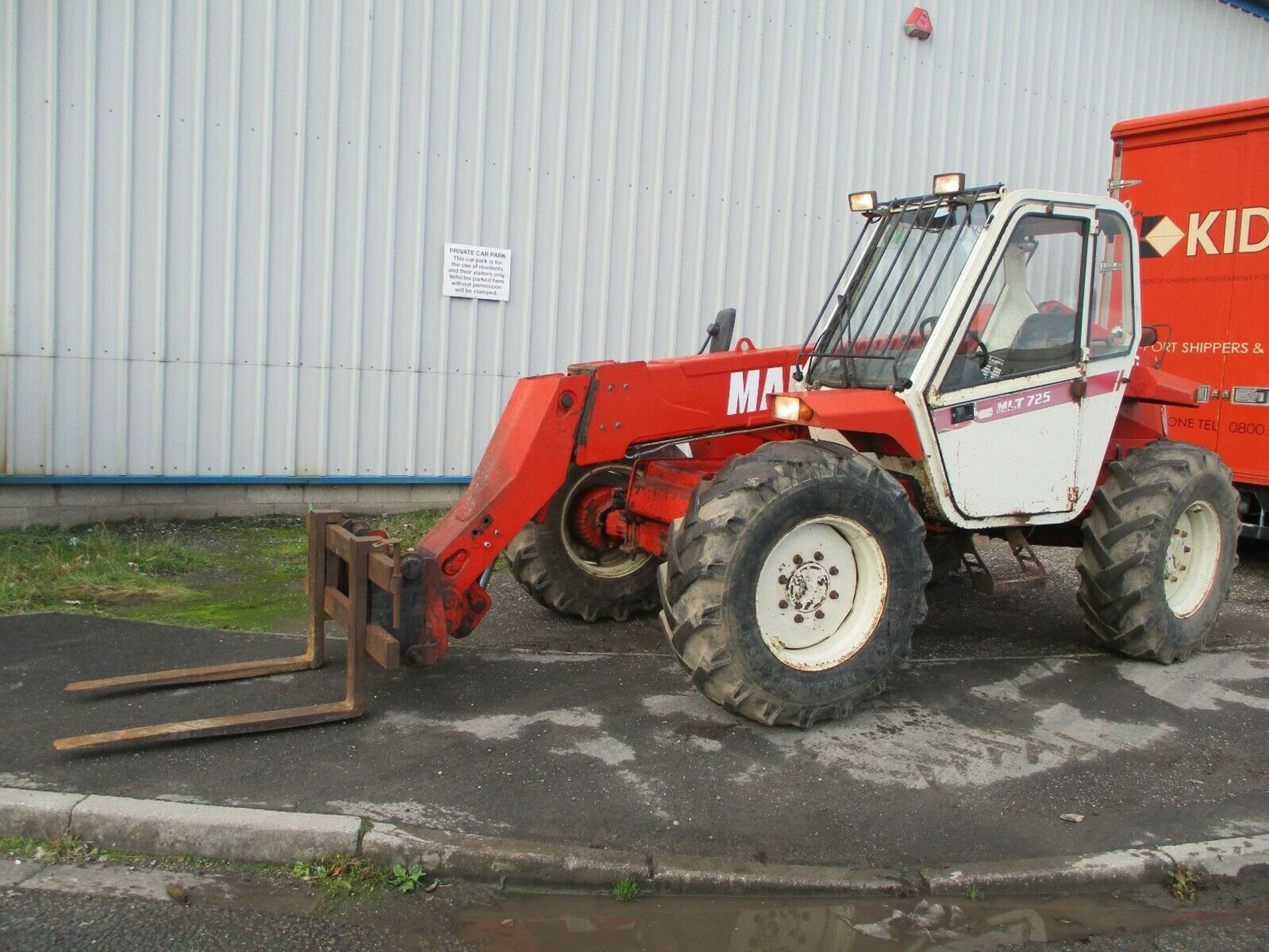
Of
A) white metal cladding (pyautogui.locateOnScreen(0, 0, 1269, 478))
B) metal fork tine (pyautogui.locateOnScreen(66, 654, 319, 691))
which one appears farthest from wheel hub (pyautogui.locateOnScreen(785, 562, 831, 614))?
white metal cladding (pyautogui.locateOnScreen(0, 0, 1269, 478))

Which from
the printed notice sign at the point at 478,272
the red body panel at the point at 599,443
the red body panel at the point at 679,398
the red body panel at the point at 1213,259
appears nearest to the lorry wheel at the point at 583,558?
the red body panel at the point at 599,443

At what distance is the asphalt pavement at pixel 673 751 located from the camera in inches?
167

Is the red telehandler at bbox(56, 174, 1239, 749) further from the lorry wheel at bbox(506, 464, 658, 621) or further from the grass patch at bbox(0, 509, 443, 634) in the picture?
the grass patch at bbox(0, 509, 443, 634)

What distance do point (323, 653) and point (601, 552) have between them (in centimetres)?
191

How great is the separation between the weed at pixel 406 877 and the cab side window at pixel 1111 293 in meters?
4.46

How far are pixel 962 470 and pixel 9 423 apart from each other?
289 inches

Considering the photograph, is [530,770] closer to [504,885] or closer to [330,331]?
[504,885]

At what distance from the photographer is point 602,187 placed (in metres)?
10.6

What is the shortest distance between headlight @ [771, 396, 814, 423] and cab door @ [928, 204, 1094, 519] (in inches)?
27.1

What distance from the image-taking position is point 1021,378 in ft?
19.1

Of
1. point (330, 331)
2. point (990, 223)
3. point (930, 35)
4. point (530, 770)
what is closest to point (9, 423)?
point (330, 331)

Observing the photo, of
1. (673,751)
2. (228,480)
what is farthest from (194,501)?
(673,751)

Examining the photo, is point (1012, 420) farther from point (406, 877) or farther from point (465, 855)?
point (406, 877)

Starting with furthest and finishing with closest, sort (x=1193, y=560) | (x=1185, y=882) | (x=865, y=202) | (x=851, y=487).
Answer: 1. (x=1193, y=560)
2. (x=865, y=202)
3. (x=851, y=487)
4. (x=1185, y=882)
